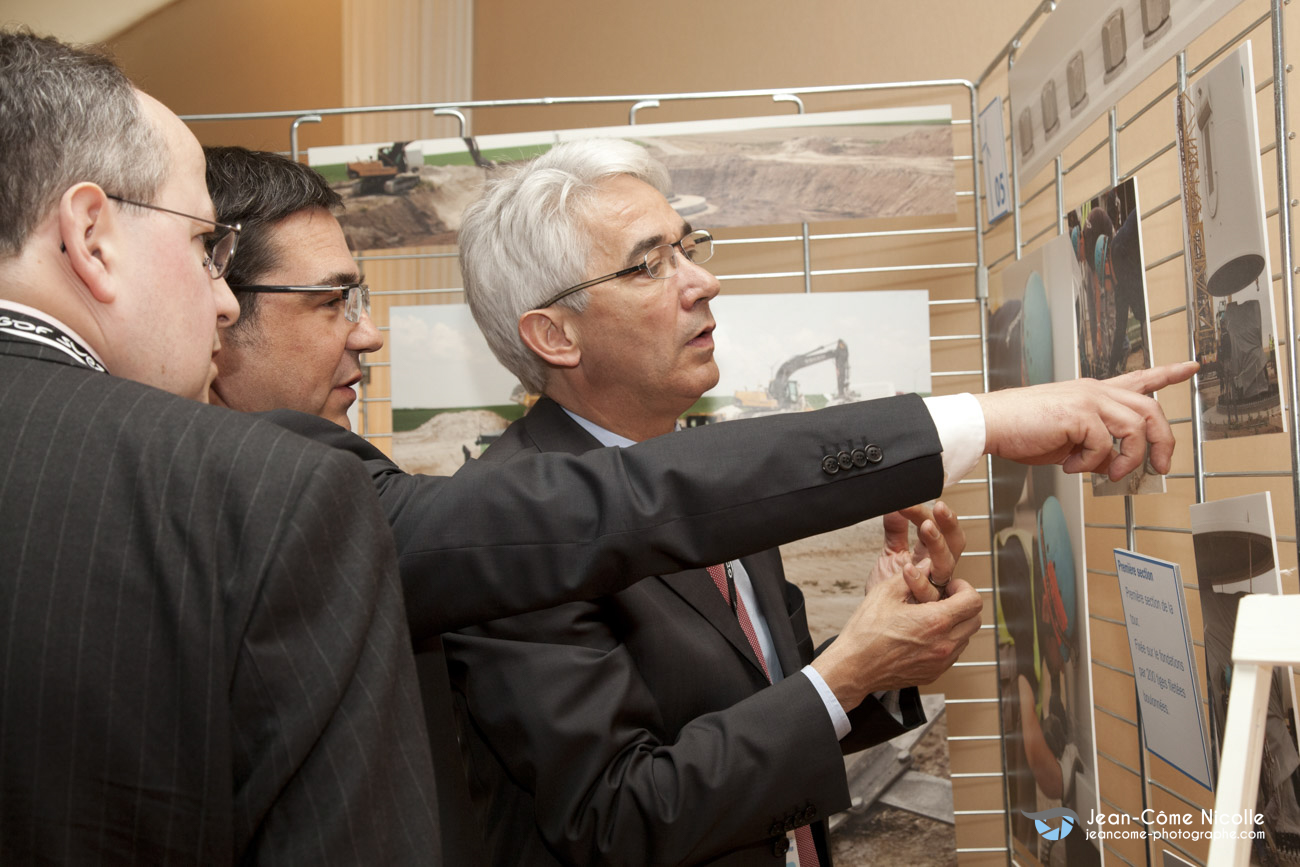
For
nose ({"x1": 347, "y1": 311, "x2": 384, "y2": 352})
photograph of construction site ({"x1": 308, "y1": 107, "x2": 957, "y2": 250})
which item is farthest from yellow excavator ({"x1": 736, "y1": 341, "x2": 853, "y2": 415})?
nose ({"x1": 347, "y1": 311, "x2": 384, "y2": 352})

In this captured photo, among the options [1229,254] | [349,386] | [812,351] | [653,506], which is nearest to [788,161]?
[812,351]

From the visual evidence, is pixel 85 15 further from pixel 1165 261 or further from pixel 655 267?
pixel 1165 261

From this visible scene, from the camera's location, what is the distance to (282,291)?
146cm

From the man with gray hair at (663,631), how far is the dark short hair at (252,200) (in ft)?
1.11

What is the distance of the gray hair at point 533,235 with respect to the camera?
5.15 feet

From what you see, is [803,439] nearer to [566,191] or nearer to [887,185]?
[566,191]

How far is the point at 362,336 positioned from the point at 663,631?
73cm

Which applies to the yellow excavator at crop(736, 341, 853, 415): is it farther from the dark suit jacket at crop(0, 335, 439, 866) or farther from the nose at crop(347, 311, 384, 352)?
the dark suit jacket at crop(0, 335, 439, 866)

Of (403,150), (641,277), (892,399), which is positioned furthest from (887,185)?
(892,399)

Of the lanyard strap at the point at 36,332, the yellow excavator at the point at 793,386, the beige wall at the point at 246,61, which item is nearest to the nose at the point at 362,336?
the lanyard strap at the point at 36,332

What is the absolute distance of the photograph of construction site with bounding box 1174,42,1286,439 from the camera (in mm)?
929

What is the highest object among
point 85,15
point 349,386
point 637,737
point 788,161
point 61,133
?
point 85,15

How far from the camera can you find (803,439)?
97 centimetres

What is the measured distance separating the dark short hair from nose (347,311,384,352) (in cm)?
16
